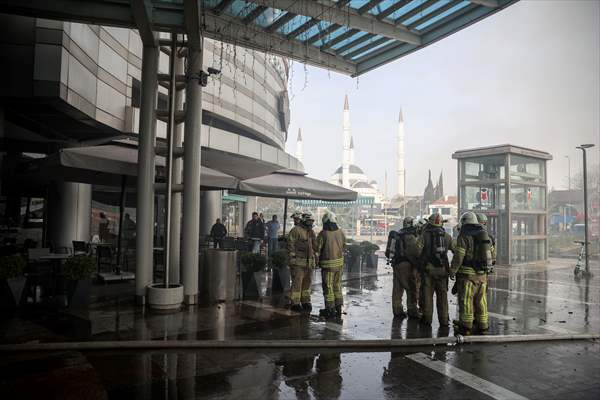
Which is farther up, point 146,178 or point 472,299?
point 146,178

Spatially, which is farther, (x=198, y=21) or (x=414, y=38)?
(x=414, y=38)

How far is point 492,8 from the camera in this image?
289 inches

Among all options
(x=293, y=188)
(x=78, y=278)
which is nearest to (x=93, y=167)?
(x=78, y=278)

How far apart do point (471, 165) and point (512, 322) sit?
37.4 ft

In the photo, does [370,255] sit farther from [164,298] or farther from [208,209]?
[208,209]

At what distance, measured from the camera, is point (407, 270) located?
7309 mm

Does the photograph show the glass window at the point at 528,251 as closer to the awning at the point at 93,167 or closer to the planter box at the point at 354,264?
the planter box at the point at 354,264

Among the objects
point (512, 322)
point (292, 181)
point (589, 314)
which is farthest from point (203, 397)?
point (292, 181)

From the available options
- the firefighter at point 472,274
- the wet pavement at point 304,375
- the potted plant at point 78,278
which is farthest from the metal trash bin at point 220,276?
the firefighter at point 472,274

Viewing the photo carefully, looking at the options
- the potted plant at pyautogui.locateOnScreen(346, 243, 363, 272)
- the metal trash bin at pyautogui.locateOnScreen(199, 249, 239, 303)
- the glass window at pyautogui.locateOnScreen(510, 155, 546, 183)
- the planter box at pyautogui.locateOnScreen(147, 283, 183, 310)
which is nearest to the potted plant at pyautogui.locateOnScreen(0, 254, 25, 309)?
the planter box at pyautogui.locateOnScreen(147, 283, 183, 310)

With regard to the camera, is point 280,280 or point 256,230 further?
point 256,230

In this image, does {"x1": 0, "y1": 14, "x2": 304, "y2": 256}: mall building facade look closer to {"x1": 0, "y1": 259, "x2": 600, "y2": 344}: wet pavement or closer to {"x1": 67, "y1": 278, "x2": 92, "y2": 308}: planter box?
{"x1": 67, "y1": 278, "x2": 92, "y2": 308}: planter box

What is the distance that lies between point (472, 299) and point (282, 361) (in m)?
3.35

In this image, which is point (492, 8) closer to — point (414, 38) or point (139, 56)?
point (414, 38)
